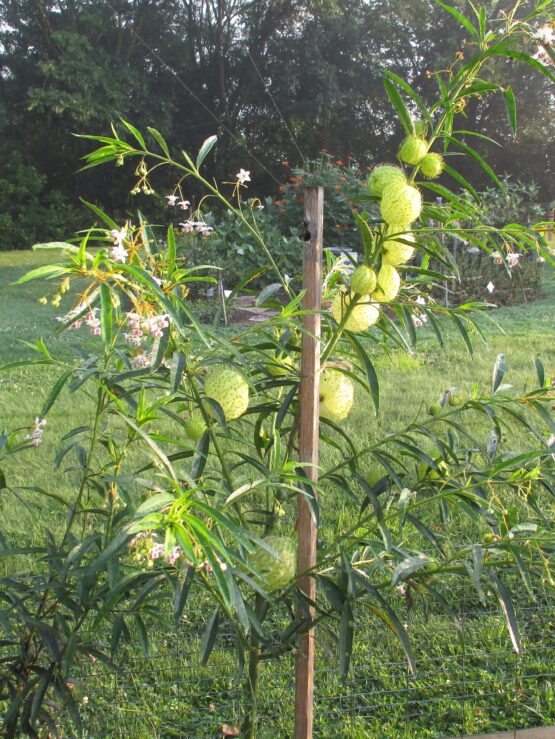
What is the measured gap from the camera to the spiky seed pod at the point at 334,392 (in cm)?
106

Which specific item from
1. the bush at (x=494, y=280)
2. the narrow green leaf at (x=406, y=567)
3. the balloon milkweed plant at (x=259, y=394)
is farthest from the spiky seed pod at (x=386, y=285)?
the bush at (x=494, y=280)

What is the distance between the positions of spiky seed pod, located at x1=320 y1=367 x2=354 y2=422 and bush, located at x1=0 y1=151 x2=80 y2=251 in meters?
13.4

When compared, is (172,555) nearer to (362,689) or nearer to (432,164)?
(432,164)

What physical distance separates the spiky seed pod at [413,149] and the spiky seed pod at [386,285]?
13cm

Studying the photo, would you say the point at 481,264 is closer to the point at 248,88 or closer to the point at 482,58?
the point at 482,58

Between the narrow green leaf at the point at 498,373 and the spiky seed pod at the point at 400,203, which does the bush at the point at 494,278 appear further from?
the spiky seed pod at the point at 400,203

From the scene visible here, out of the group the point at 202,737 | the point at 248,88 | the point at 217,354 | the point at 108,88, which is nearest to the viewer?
the point at 217,354

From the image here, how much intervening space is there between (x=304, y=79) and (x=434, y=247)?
48.0ft

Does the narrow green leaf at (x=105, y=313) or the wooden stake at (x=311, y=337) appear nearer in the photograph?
the narrow green leaf at (x=105, y=313)

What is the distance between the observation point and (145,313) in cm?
80

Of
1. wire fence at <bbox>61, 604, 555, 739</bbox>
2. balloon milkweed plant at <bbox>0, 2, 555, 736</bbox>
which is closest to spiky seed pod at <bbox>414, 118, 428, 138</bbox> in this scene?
balloon milkweed plant at <bbox>0, 2, 555, 736</bbox>

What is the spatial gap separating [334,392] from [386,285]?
0.19 m

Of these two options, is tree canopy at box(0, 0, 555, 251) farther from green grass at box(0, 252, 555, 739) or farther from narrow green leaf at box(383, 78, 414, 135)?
narrow green leaf at box(383, 78, 414, 135)

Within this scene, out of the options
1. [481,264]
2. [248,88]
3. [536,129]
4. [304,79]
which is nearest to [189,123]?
[248,88]
